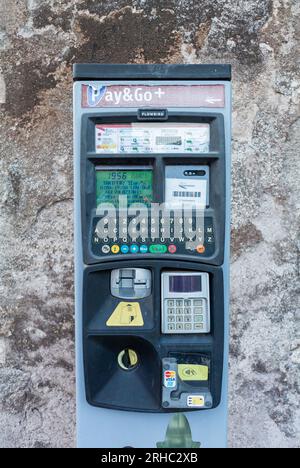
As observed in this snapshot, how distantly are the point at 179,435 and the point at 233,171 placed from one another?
1166 millimetres

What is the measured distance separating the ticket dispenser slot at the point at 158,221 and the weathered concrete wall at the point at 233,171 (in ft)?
2.64

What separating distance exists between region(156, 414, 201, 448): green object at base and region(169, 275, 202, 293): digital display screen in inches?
16.1

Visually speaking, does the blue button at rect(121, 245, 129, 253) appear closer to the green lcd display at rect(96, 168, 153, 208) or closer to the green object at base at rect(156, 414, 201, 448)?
the green lcd display at rect(96, 168, 153, 208)

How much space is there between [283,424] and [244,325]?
0.47 m

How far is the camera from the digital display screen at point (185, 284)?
1709 mm

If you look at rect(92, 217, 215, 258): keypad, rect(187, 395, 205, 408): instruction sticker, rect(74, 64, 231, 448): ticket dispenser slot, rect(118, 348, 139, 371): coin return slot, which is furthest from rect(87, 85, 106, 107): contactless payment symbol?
rect(187, 395, 205, 408): instruction sticker

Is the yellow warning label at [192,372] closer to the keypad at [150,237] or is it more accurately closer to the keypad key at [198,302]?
the keypad key at [198,302]

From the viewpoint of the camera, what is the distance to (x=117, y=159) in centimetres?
167

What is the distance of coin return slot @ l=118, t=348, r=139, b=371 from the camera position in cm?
179

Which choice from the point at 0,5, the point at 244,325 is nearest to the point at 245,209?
the point at 244,325

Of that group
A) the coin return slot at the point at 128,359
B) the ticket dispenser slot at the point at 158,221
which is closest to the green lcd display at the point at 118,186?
the ticket dispenser slot at the point at 158,221

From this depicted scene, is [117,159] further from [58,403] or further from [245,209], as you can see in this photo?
[58,403]

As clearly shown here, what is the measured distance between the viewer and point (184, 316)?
5.65ft

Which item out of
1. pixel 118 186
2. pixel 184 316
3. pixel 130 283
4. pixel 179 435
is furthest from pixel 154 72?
pixel 179 435
